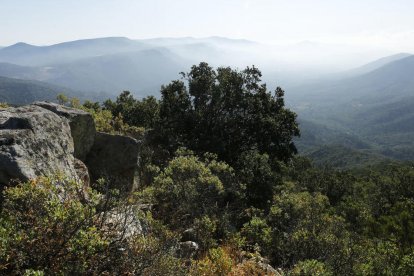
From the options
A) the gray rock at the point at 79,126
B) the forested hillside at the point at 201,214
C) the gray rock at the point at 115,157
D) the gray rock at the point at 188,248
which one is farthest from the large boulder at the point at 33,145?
the gray rock at the point at 188,248

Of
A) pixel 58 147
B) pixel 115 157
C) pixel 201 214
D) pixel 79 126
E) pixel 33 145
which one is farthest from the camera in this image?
pixel 115 157

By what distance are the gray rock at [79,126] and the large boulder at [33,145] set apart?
6.44 ft

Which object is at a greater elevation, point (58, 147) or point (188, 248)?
point (58, 147)

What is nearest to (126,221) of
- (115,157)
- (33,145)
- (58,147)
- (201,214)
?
(33,145)

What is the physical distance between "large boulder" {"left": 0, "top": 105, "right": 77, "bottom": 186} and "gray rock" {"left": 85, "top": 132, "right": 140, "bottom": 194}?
13.7ft

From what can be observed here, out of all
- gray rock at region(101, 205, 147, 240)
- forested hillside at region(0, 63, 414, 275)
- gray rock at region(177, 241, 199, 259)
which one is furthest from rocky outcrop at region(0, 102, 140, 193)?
gray rock at region(177, 241, 199, 259)

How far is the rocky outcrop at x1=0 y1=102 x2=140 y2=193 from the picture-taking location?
11.6 meters

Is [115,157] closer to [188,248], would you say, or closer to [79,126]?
[79,126]

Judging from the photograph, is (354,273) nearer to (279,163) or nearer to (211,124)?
(279,163)

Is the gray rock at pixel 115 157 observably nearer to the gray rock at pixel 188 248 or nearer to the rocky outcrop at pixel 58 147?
the rocky outcrop at pixel 58 147

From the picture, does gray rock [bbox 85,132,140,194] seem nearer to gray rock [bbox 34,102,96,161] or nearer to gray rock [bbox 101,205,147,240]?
gray rock [bbox 34,102,96,161]

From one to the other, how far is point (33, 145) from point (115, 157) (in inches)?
316

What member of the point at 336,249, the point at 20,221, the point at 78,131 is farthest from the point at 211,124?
→ the point at 20,221

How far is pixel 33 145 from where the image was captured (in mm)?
12805
